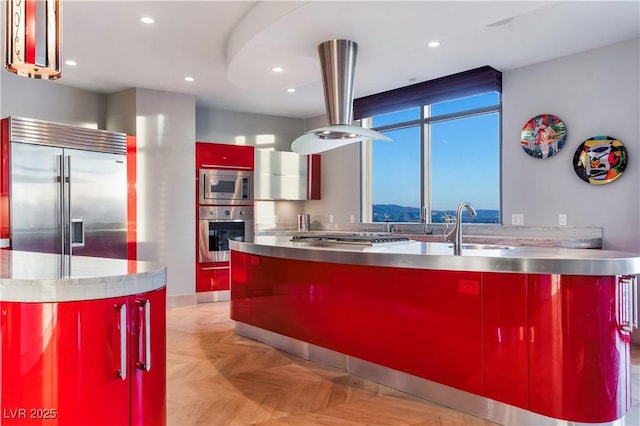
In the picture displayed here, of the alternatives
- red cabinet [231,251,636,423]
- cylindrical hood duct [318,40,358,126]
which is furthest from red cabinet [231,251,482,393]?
cylindrical hood duct [318,40,358,126]

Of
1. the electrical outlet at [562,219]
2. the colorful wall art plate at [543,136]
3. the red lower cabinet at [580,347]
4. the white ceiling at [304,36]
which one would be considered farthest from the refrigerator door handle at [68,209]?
the electrical outlet at [562,219]

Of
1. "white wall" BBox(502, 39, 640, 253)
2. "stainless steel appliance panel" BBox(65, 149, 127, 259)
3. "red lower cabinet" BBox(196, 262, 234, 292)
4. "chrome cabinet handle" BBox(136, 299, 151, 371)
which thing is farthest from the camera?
"red lower cabinet" BBox(196, 262, 234, 292)

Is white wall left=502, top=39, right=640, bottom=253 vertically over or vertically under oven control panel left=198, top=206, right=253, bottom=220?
over

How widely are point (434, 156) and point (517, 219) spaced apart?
4.38ft

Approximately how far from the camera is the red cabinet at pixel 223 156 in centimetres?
589

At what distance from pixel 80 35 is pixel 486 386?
Answer: 12.4 feet

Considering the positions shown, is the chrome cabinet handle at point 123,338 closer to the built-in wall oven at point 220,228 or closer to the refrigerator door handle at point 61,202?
the refrigerator door handle at point 61,202

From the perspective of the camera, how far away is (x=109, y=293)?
5.18ft

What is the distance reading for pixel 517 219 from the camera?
463 cm

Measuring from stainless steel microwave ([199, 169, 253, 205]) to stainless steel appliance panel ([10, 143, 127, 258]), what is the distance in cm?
101

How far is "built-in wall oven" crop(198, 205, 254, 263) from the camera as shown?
589 cm

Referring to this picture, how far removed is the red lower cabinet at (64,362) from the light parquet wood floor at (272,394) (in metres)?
0.95

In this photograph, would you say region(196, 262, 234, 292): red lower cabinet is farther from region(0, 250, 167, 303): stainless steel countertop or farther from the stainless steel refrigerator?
region(0, 250, 167, 303): stainless steel countertop

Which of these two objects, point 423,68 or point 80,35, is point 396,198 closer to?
point 423,68
